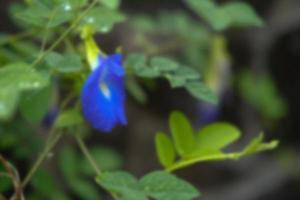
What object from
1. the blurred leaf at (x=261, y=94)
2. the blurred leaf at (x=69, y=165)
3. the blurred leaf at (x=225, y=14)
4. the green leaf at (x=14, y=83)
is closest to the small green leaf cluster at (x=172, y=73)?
the blurred leaf at (x=225, y=14)

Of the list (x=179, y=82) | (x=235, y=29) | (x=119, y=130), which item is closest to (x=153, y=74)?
(x=179, y=82)

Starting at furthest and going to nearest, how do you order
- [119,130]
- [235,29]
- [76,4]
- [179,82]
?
[235,29] → [119,130] → [179,82] → [76,4]

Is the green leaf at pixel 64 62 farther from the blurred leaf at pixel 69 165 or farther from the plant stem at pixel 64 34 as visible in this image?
the blurred leaf at pixel 69 165

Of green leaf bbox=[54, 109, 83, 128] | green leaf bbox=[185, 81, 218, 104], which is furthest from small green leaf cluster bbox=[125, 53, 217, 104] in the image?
green leaf bbox=[54, 109, 83, 128]

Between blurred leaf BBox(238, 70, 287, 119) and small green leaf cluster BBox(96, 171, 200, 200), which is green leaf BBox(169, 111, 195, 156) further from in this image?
blurred leaf BBox(238, 70, 287, 119)

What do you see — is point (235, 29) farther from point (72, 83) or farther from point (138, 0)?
point (72, 83)

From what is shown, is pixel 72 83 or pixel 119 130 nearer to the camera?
pixel 72 83

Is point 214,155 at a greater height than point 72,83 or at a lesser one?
lesser
